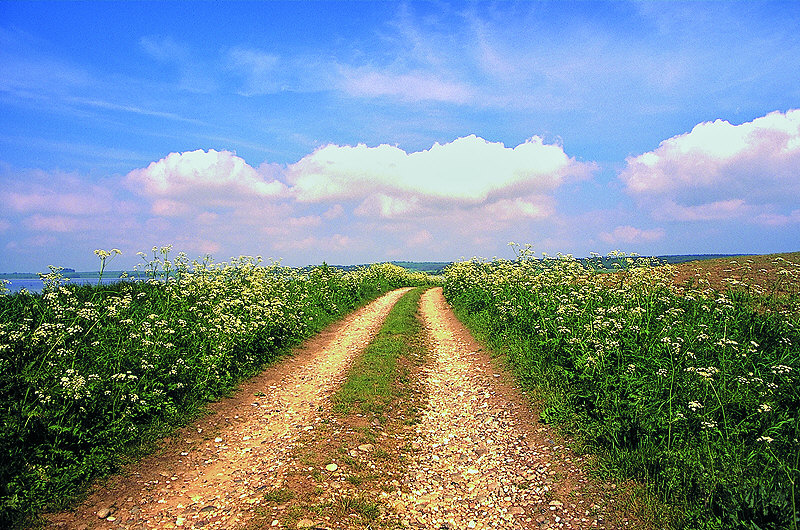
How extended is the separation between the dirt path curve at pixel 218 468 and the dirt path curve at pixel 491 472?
91.6 inches

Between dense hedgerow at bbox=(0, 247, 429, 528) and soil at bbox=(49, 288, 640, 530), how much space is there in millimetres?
562

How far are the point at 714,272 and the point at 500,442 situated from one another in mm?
14102

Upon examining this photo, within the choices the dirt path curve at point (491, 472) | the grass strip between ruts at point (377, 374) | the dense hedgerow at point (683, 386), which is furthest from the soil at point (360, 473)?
the dense hedgerow at point (683, 386)

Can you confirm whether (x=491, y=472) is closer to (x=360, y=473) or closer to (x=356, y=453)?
(x=360, y=473)

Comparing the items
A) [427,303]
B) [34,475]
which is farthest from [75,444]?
[427,303]

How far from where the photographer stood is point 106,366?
8258 mm

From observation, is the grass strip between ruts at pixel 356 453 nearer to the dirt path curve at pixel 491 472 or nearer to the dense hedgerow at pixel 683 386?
the dirt path curve at pixel 491 472

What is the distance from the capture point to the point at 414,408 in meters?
9.97

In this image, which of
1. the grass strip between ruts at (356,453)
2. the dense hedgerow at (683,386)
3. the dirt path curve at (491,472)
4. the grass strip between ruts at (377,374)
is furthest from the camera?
the grass strip between ruts at (377,374)

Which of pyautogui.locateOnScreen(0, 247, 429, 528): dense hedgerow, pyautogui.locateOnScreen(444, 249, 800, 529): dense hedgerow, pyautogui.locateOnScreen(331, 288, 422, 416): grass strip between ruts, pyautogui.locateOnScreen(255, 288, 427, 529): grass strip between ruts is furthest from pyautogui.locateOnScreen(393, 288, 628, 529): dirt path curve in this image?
pyautogui.locateOnScreen(0, 247, 429, 528): dense hedgerow

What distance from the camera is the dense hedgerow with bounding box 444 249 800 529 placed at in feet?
18.7

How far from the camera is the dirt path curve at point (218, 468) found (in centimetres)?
586

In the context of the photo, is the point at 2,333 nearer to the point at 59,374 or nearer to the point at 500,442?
the point at 59,374

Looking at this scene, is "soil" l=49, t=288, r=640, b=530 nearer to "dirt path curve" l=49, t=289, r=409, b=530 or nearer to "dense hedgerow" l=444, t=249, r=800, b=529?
"dirt path curve" l=49, t=289, r=409, b=530
